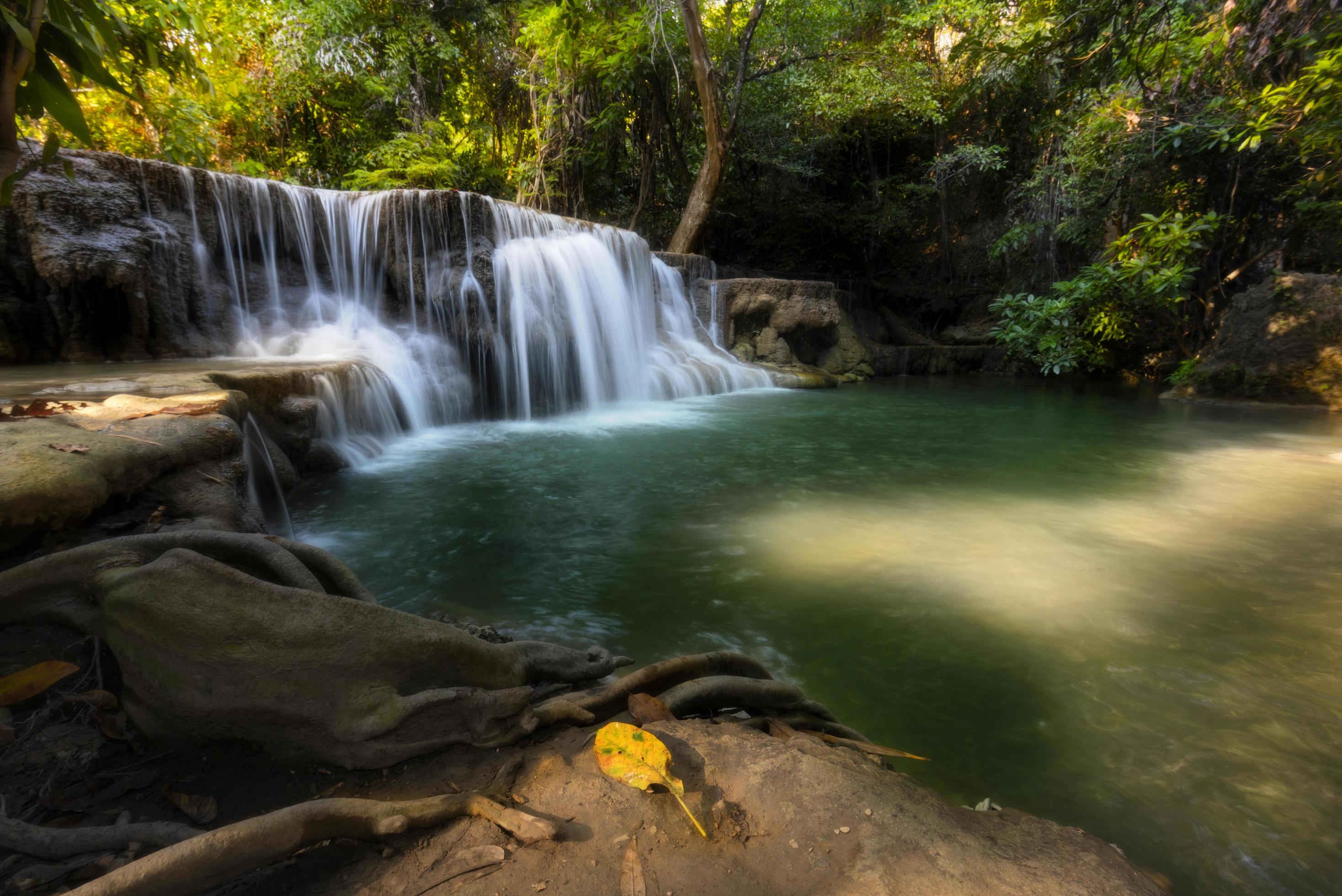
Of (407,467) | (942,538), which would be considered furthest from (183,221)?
(942,538)

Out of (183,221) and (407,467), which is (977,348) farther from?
(183,221)

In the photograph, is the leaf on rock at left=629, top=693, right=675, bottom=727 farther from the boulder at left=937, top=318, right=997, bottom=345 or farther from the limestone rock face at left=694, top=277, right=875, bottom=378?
the boulder at left=937, top=318, right=997, bottom=345

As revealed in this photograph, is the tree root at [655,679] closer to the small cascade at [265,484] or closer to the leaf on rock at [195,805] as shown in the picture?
the leaf on rock at [195,805]

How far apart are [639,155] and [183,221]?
36.9 feet

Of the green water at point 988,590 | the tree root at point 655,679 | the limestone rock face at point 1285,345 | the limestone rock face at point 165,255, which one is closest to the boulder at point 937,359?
the limestone rock face at point 1285,345

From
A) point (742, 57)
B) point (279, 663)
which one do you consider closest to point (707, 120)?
point (742, 57)

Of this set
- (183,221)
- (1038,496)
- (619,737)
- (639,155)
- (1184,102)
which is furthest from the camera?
(639,155)

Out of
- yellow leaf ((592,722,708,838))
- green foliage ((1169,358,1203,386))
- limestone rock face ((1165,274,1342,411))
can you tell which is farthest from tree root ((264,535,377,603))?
green foliage ((1169,358,1203,386))

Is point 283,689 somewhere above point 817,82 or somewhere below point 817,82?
below

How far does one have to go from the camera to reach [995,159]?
1434 centimetres

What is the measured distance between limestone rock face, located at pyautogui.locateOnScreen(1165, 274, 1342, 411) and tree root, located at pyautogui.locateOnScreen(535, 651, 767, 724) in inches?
491

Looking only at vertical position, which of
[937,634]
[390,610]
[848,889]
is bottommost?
A: [937,634]

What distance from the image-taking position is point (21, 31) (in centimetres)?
120

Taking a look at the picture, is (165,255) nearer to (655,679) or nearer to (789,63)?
(655,679)
